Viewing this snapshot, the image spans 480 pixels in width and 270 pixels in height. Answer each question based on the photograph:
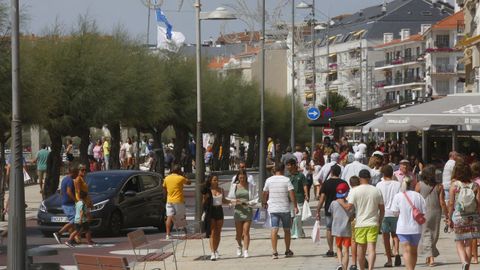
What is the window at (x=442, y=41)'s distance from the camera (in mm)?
139750

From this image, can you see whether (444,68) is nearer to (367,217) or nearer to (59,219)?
(59,219)

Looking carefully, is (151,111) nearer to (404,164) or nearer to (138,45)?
(138,45)

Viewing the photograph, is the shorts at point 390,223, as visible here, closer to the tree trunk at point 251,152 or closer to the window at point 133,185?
the window at point 133,185

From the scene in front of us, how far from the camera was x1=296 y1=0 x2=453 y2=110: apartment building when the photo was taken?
541ft

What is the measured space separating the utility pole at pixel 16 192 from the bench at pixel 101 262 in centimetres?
198

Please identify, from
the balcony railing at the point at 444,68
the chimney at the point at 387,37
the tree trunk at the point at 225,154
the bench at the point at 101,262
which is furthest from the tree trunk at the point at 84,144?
the chimney at the point at 387,37

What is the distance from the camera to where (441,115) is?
90.8ft

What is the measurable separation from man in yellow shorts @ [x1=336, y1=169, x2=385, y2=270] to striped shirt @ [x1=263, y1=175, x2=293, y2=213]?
3452mm

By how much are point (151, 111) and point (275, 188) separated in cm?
3039

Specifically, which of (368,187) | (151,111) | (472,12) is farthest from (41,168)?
(472,12)

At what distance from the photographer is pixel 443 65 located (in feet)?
472

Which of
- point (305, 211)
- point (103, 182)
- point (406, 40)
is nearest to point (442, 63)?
point (406, 40)

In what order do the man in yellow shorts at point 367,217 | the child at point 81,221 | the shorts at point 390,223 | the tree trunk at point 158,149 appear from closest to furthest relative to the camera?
the man in yellow shorts at point 367,217
the shorts at point 390,223
the child at point 81,221
the tree trunk at point 158,149

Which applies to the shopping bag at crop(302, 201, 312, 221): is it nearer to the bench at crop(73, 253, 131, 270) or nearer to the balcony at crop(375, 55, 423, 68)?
the bench at crop(73, 253, 131, 270)
